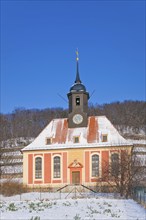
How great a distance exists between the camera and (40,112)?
118m

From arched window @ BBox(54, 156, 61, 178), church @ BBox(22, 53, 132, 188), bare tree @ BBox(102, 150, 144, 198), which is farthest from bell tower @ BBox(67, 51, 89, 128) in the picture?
bare tree @ BBox(102, 150, 144, 198)

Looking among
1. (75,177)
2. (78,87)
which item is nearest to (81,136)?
(75,177)

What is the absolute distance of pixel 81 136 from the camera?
4169 cm

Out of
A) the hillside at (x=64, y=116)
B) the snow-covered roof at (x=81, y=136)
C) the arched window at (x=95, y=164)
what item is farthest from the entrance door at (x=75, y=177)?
the hillside at (x=64, y=116)

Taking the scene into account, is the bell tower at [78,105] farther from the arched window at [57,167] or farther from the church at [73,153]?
the arched window at [57,167]

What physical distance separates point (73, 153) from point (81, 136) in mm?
1981

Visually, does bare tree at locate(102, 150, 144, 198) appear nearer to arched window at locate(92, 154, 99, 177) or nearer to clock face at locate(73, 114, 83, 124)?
arched window at locate(92, 154, 99, 177)

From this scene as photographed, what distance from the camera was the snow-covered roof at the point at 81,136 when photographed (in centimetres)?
4078

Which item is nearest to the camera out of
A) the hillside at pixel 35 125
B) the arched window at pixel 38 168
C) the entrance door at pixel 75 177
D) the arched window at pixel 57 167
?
the entrance door at pixel 75 177

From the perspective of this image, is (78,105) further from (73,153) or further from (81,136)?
(73,153)

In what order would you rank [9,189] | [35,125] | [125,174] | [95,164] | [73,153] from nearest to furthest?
1. [125,174]
2. [9,189]
3. [95,164]
4. [73,153]
5. [35,125]

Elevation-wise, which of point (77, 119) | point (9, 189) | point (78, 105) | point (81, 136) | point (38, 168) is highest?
point (78, 105)

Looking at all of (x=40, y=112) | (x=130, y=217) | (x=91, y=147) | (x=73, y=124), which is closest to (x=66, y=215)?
(x=130, y=217)

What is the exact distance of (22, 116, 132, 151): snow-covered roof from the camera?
40.8m
